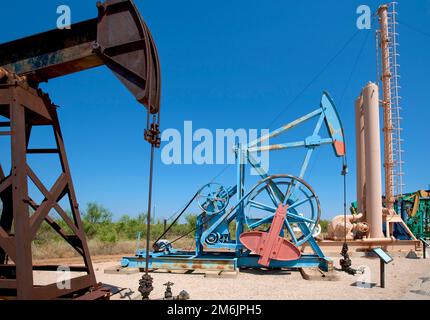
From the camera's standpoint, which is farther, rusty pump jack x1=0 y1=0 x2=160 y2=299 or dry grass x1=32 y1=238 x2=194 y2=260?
dry grass x1=32 y1=238 x2=194 y2=260

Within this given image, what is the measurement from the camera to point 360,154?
16.9 metres

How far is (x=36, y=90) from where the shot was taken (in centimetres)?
411

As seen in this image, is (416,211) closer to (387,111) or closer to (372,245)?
(387,111)

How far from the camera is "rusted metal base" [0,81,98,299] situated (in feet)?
11.0

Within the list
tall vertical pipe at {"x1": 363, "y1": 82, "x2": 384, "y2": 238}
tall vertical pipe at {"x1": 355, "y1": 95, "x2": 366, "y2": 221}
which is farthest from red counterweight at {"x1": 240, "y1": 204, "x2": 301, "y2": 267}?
tall vertical pipe at {"x1": 355, "y1": 95, "x2": 366, "y2": 221}

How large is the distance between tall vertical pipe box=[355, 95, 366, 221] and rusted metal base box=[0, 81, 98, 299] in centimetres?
1473

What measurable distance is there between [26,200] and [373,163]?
14.4 m

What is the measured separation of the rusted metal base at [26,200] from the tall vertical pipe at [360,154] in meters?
14.7

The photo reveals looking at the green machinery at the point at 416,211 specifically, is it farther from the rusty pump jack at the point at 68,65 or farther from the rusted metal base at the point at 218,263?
the rusty pump jack at the point at 68,65

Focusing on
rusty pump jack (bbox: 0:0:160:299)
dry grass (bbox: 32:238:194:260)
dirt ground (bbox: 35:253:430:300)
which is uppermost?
rusty pump jack (bbox: 0:0:160:299)

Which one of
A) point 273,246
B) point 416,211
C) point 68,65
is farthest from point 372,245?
point 68,65

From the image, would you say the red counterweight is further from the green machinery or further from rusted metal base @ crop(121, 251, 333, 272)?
the green machinery
